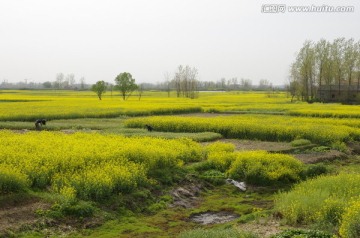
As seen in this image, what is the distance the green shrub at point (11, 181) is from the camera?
1161cm

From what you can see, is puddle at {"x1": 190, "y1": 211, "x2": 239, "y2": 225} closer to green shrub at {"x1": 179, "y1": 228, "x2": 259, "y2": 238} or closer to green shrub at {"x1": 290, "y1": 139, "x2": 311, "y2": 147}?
green shrub at {"x1": 179, "y1": 228, "x2": 259, "y2": 238}

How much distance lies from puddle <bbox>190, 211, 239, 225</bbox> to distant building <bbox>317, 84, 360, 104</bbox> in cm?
6128

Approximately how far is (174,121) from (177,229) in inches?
768

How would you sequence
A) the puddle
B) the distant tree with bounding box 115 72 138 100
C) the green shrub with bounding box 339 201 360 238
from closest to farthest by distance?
the green shrub with bounding box 339 201 360 238
the puddle
the distant tree with bounding box 115 72 138 100

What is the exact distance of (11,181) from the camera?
460 inches

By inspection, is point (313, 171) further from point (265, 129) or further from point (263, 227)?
point (265, 129)

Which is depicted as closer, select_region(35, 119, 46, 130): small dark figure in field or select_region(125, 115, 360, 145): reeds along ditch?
select_region(125, 115, 360, 145): reeds along ditch

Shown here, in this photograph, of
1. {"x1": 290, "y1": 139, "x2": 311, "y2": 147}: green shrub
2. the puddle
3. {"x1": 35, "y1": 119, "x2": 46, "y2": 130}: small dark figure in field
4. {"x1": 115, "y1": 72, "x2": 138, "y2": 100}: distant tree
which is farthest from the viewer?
{"x1": 115, "y1": 72, "x2": 138, "y2": 100}: distant tree

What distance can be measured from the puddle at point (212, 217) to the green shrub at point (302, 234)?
2.95 meters

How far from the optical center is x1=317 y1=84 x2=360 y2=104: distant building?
7010cm

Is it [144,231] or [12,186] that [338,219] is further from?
[12,186]

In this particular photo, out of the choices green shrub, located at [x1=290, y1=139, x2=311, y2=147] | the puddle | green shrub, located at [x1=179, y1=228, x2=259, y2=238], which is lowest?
the puddle

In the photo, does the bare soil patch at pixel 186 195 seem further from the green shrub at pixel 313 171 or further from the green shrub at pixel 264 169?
the green shrub at pixel 313 171

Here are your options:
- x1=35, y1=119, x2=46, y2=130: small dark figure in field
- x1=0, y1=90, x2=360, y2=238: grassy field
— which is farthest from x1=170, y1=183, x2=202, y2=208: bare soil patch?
x1=35, y1=119, x2=46, y2=130: small dark figure in field
